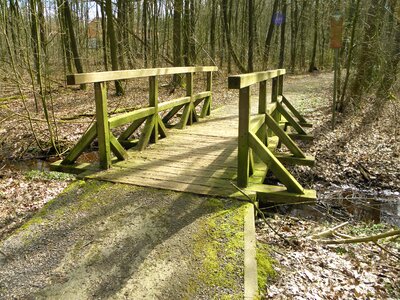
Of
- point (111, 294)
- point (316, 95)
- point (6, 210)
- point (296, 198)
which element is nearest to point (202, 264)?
point (111, 294)

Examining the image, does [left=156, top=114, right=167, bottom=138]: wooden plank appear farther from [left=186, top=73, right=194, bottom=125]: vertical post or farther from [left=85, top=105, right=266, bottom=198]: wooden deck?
[left=186, top=73, right=194, bottom=125]: vertical post

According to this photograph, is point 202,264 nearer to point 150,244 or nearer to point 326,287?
point 150,244

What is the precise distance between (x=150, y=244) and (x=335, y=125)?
8.73m

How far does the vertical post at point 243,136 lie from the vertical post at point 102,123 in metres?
2.02

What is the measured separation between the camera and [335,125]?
10.8 metres

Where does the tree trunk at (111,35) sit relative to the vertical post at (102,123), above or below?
above

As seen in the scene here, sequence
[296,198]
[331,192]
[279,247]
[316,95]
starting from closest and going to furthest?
[279,247]
[296,198]
[331,192]
[316,95]

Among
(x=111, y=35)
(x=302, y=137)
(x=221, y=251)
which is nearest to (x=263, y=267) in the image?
(x=221, y=251)

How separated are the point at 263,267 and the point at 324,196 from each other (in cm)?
380

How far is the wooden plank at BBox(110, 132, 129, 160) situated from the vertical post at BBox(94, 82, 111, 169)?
6.4 inches

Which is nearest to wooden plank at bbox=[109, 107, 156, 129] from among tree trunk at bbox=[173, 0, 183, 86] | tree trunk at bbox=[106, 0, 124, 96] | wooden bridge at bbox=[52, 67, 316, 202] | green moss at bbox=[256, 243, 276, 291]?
wooden bridge at bbox=[52, 67, 316, 202]

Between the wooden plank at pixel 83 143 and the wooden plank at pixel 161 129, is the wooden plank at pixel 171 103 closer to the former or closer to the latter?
the wooden plank at pixel 161 129

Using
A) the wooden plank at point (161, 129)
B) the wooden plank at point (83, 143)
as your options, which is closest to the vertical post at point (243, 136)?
the wooden plank at point (83, 143)

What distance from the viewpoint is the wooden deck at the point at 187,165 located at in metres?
4.88
